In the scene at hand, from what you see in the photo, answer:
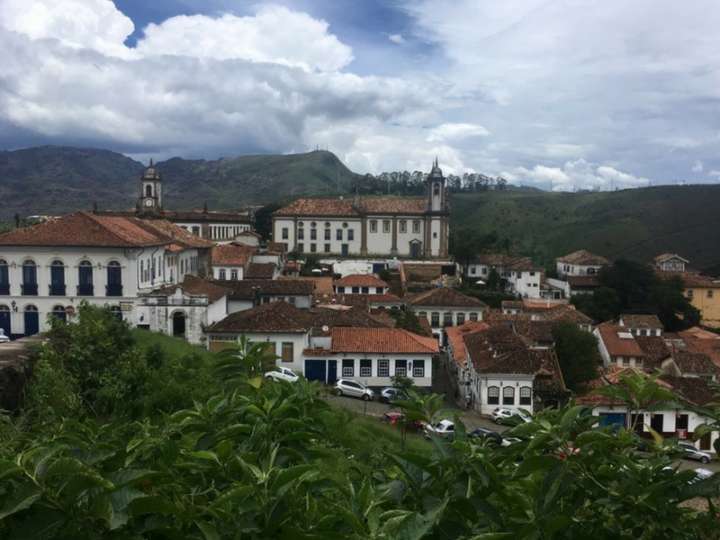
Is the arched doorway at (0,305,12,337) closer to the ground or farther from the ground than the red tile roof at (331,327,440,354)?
farther from the ground

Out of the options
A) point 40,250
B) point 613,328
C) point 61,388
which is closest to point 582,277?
point 613,328

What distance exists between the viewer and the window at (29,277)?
2706 centimetres

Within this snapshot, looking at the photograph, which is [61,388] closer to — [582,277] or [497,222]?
[582,277]

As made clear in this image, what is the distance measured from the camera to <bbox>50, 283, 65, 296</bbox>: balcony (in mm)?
27125

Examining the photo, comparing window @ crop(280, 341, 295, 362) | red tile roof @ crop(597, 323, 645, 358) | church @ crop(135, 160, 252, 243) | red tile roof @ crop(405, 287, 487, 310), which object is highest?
church @ crop(135, 160, 252, 243)

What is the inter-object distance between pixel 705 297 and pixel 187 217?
54.7 meters

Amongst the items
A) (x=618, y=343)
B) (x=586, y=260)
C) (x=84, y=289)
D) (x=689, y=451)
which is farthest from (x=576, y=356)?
(x=586, y=260)

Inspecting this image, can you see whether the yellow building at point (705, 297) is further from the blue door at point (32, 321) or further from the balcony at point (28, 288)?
the balcony at point (28, 288)

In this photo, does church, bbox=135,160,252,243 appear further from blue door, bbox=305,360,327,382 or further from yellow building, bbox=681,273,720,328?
yellow building, bbox=681,273,720,328

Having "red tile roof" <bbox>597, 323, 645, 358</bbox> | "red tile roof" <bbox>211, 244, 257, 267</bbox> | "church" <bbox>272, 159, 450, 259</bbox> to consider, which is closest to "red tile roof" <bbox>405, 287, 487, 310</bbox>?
"red tile roof" <bbox>597, 323, 645, 358</bbox>

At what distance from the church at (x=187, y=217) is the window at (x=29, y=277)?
37371 mm

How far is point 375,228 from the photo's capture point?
6950cm

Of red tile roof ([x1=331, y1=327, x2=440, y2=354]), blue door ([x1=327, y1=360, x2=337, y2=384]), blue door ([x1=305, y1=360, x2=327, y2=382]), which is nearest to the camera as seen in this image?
blue door ([x1=305, y1=360, x2=327, y2=382])

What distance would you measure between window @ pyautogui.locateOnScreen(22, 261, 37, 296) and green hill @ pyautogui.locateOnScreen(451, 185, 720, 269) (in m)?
70.2
